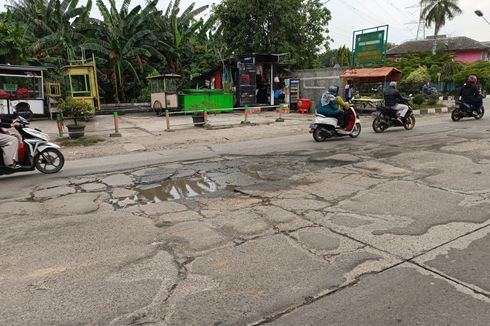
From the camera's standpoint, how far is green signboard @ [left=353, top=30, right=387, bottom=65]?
66.5ft

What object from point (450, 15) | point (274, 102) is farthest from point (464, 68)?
point (274, 102)

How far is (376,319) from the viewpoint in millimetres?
2818

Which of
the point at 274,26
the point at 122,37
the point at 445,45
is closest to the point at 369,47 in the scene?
the point at 274,26

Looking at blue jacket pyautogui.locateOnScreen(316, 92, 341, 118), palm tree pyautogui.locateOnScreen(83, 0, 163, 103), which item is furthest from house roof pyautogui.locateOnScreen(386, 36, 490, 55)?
blue jacket pyautogui.locateOnScreen(316, 92, 341, 118)

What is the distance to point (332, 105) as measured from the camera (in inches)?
437

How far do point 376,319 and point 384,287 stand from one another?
49cm

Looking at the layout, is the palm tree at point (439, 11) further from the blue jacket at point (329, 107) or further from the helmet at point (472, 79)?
the blue jacket at point (329, 107)

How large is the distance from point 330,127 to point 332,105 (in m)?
0.63

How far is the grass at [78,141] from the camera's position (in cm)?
1215

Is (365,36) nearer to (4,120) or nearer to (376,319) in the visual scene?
(4,120)

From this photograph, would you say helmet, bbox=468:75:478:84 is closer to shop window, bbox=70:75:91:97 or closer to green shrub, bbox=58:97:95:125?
green shrub, bbox=58:97:95:125

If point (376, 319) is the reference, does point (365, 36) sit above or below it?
above

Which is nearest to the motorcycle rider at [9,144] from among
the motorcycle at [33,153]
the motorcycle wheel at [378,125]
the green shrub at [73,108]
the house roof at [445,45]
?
the motorcycle at [33,153]

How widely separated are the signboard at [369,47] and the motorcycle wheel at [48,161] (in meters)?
17.2
